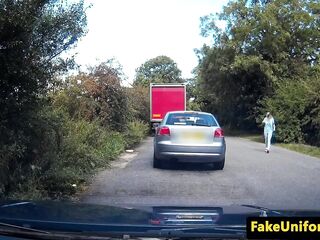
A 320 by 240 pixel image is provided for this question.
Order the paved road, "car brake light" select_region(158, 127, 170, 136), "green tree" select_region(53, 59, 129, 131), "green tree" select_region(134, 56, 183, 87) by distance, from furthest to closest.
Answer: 1. "green tree" select_region(134, 56, 183, 87)
2. "green tree" select_region(53, 59, 129, 131)
3. "car brake light" select_region(158, 127, 170, 136)
4. the paved road

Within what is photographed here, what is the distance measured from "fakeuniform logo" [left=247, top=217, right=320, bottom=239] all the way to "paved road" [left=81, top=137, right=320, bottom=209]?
3.41m

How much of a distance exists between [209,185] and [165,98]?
72.9 feet

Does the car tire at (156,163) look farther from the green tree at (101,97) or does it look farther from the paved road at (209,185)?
the green tree at (101,97)

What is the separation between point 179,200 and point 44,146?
276cm

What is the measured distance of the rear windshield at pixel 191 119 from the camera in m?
12.6

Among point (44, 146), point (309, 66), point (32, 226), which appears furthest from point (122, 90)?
point (309, 66)

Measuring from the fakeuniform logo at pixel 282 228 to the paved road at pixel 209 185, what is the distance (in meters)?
3.41

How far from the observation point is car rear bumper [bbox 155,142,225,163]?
1209 centimetres

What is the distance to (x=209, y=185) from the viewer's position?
10070mm

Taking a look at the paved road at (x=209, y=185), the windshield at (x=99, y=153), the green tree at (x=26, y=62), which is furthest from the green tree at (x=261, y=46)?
the green tree at (x=26, y=62)

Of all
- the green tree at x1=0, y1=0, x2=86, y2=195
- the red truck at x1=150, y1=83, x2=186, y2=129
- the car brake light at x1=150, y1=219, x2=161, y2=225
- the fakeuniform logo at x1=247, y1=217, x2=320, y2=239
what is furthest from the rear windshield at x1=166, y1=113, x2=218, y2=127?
the red truck at x1=150, y1=83, x2=186, y2=129

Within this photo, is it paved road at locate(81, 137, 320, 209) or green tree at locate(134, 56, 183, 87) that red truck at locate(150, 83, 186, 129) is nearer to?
paved road at locate(81, 137, 320, 209)

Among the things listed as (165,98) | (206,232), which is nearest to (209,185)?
(206,232)

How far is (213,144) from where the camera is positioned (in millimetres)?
12219
